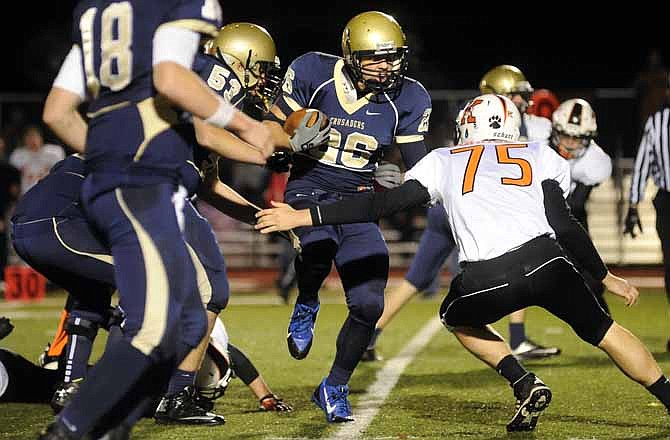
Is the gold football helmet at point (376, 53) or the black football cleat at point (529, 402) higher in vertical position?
the gold football helmet at point (376, 53)

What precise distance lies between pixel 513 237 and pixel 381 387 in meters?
1.73

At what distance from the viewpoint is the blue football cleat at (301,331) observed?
16.7 feet

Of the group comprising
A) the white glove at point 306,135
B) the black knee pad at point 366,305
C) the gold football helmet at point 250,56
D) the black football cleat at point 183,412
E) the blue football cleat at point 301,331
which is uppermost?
the gold football helmet at point 250,56

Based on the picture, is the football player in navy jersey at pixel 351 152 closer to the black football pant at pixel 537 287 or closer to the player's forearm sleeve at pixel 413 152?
the player's forearm sleeve at pixel 413 152

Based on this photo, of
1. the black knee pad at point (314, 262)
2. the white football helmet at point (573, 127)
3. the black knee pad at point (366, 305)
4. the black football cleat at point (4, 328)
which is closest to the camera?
the black football cleat at point (4, 328)

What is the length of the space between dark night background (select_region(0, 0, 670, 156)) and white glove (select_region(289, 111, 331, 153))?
14.2m

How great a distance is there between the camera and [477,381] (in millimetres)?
5984

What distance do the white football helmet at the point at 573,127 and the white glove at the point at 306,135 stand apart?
2.77 metres

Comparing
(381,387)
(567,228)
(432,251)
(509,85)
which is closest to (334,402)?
(381,387)

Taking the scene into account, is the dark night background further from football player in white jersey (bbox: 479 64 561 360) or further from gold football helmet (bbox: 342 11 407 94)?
gold football helmet (bbox: 342 11 407 94)

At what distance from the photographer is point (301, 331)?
512cm


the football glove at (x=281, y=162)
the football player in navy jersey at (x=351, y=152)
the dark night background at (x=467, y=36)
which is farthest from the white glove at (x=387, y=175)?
the dark night background at (x=467, y=36)

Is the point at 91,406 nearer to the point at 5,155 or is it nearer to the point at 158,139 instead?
the point at 158,139

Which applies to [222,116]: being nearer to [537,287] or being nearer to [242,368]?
[537,287]
